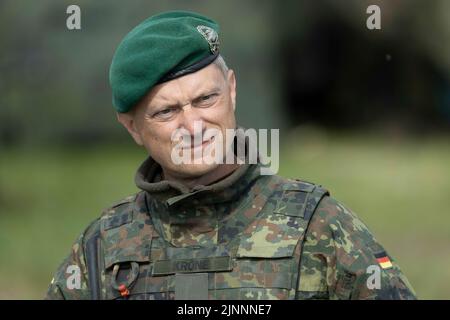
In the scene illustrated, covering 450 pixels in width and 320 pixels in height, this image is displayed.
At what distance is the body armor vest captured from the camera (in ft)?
11.9

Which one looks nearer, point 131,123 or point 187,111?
point 187,111

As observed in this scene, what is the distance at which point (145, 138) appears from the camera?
12.3 feet

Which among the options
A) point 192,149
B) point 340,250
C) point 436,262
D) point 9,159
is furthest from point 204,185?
point 9,159

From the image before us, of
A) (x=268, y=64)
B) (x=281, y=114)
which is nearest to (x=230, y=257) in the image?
(x=268, y=64)

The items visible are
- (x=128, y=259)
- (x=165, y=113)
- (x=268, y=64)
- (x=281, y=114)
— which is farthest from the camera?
(x=281, y=114)

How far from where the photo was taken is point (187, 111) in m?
3.61

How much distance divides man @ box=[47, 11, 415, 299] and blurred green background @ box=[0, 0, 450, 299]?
4.51m

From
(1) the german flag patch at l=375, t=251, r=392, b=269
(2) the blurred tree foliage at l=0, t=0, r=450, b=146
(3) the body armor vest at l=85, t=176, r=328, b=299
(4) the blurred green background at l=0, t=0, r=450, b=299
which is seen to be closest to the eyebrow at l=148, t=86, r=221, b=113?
(3) the body armor vest at l=85, t=176, r=328, b=299

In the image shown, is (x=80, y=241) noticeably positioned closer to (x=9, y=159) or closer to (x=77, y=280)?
(x=77, y=280)

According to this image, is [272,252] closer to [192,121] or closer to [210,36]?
[192,121]

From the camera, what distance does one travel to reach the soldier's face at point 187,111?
3613mm

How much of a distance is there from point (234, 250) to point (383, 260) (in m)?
0.51

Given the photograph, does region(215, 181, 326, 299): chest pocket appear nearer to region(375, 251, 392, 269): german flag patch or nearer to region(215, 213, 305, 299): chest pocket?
region(215, 213, 305, 299): chest pocket
